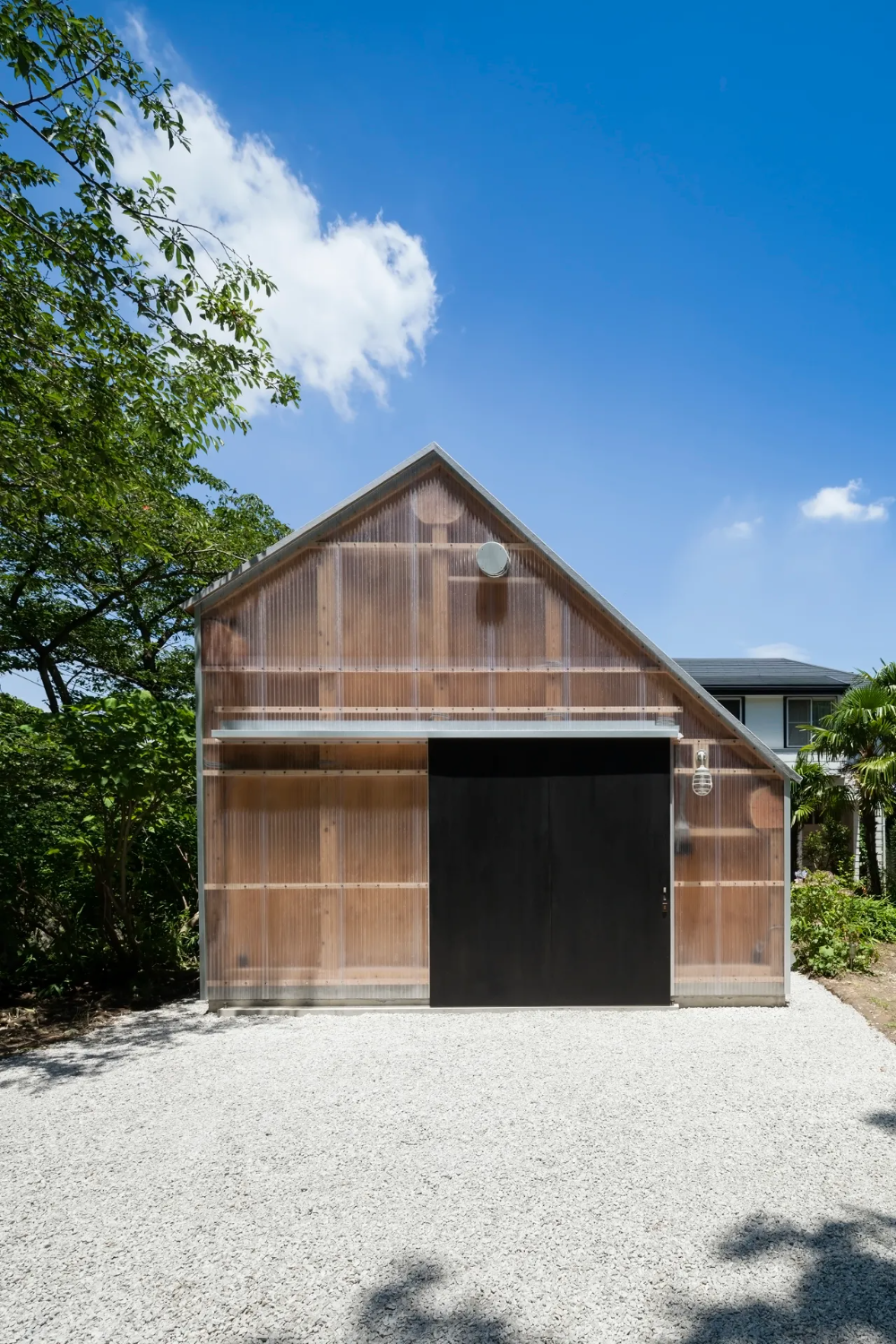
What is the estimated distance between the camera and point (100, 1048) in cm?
701

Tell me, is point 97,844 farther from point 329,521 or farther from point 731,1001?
point 731,1001

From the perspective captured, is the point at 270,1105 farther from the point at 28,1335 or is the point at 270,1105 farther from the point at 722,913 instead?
the point at 722,913

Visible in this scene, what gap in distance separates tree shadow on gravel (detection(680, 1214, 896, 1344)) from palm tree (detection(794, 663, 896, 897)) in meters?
10.7

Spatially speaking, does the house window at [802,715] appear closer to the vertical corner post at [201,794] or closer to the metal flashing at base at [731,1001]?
the metal flashing at base at [731,1001]

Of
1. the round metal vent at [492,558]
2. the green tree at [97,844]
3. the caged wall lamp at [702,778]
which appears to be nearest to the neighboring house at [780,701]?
the caged wall lamp at [702,778]

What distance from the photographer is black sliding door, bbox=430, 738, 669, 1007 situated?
25.2ft

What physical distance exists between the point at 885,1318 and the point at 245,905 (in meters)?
6.45

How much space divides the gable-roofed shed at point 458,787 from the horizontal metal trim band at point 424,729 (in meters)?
0.03

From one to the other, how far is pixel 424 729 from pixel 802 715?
17.4m

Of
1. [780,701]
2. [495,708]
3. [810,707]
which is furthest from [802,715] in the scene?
[495,708]

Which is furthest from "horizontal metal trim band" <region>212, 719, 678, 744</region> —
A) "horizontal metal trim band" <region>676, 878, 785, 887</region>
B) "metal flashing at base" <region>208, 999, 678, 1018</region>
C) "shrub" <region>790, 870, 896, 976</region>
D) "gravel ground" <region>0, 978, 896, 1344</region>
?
"shrub" <region>790, 870, 896, 976</region>

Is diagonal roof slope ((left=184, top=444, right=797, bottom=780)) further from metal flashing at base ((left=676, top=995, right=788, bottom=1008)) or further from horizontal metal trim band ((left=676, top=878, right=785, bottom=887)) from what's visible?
metal flashing at base ((left=676, top=995, right=788, bottom=1008))

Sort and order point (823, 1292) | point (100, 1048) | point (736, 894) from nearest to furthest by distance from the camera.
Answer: point (823, 1292), point (100, 1048), point (736, 894)

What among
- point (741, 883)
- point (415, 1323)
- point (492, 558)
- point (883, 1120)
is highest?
point (492, 558)
